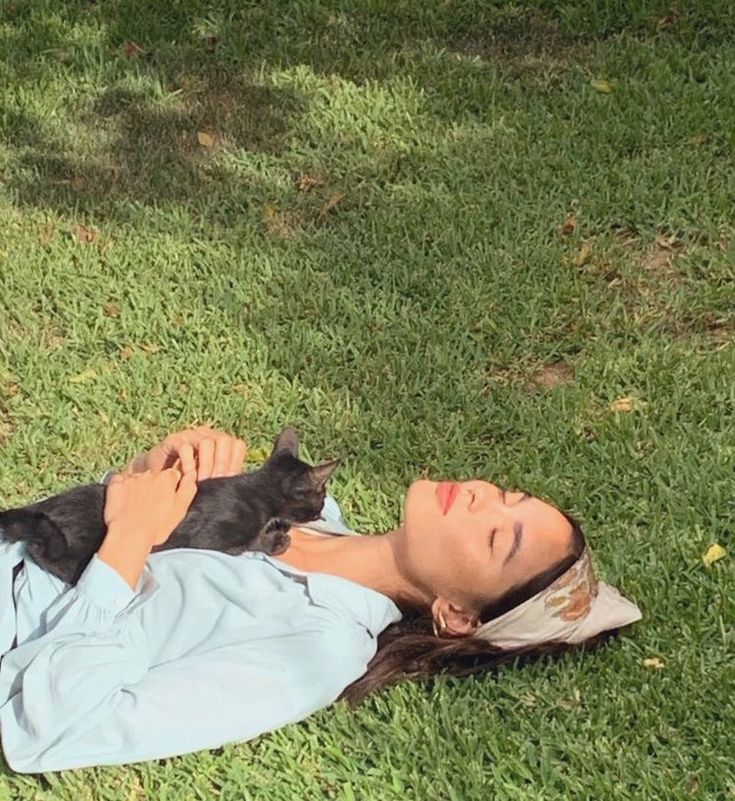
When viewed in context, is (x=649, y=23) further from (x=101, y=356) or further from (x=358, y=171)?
(x=101, y=356)

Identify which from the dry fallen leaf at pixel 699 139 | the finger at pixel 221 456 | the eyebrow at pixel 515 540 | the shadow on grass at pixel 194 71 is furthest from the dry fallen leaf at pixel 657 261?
the finger at pixel 221 456

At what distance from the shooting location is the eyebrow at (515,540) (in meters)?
3.57

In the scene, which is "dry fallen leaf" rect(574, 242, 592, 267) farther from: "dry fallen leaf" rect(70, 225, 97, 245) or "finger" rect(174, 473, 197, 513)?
"finger" rect(174, 473, 197, 513)

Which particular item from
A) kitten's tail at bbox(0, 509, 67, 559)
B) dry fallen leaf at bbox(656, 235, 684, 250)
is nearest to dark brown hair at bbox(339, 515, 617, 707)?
kitten's tail at bbox(0, 509, 67, 559)

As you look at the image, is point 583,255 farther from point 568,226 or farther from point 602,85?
point 602,85

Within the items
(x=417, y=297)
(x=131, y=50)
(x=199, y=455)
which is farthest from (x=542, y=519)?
(x=131, y=50)

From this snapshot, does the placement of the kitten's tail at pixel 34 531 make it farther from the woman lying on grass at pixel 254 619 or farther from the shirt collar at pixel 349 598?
the shirt collar at pixel 349 598

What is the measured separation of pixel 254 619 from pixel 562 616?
0.83m

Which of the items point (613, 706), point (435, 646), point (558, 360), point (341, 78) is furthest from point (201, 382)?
point (341, 78)

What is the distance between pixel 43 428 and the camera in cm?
470

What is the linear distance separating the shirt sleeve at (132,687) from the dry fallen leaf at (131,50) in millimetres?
4432

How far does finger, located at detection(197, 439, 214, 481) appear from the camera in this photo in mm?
3846

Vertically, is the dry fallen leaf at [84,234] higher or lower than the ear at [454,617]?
higher

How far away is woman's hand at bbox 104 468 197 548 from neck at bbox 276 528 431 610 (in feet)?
1.10
